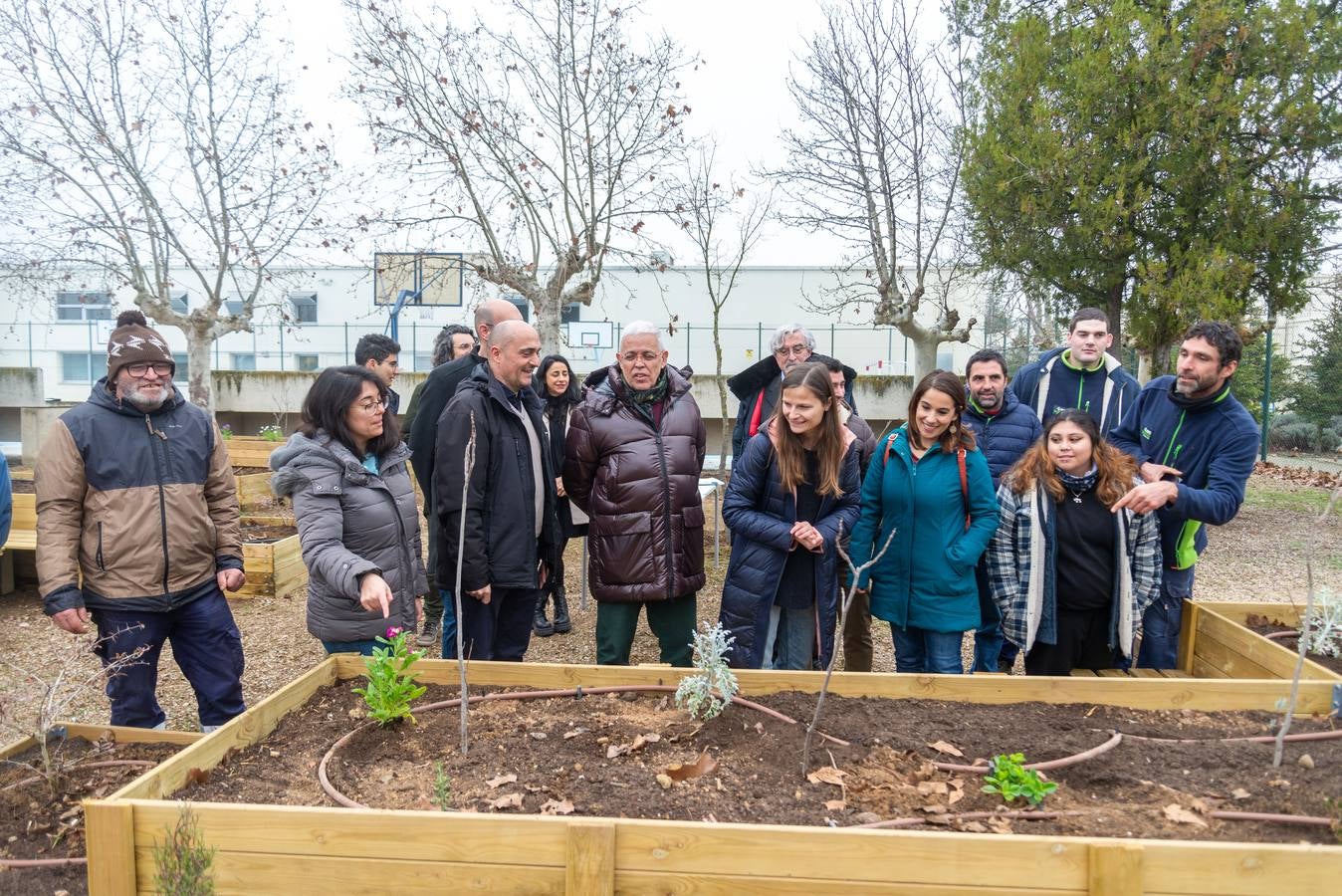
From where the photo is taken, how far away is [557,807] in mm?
2289

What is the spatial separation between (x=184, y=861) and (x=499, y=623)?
1.86 metres

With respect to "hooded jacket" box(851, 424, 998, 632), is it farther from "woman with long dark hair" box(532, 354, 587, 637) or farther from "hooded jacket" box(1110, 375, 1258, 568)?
"woman with long dark hair" box(532, 354, 587, 637)

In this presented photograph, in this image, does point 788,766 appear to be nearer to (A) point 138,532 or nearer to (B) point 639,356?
(B) point 639,356

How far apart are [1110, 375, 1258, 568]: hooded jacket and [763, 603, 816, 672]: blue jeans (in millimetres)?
1550

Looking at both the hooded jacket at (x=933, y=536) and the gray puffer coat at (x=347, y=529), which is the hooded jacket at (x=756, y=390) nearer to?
the hooded jacket at (x=933, y=536)

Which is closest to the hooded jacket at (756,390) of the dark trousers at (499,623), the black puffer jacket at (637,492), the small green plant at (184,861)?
the black puffer jacket at (637,492)

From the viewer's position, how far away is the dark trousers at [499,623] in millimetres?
3688

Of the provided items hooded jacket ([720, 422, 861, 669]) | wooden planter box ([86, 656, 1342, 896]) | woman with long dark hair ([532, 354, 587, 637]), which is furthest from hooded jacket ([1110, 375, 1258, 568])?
woman with long dark hair ([532, 354, 587, 637])

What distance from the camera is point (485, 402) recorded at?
360cm

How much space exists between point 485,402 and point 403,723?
1320 mm

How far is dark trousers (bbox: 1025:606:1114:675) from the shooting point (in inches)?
141

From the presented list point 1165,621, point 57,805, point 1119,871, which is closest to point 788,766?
point 1119,871

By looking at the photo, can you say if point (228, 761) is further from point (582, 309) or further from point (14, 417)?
point (582, 309)

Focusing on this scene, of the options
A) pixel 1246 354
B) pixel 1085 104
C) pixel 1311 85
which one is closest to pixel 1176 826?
pixel 1085 104
